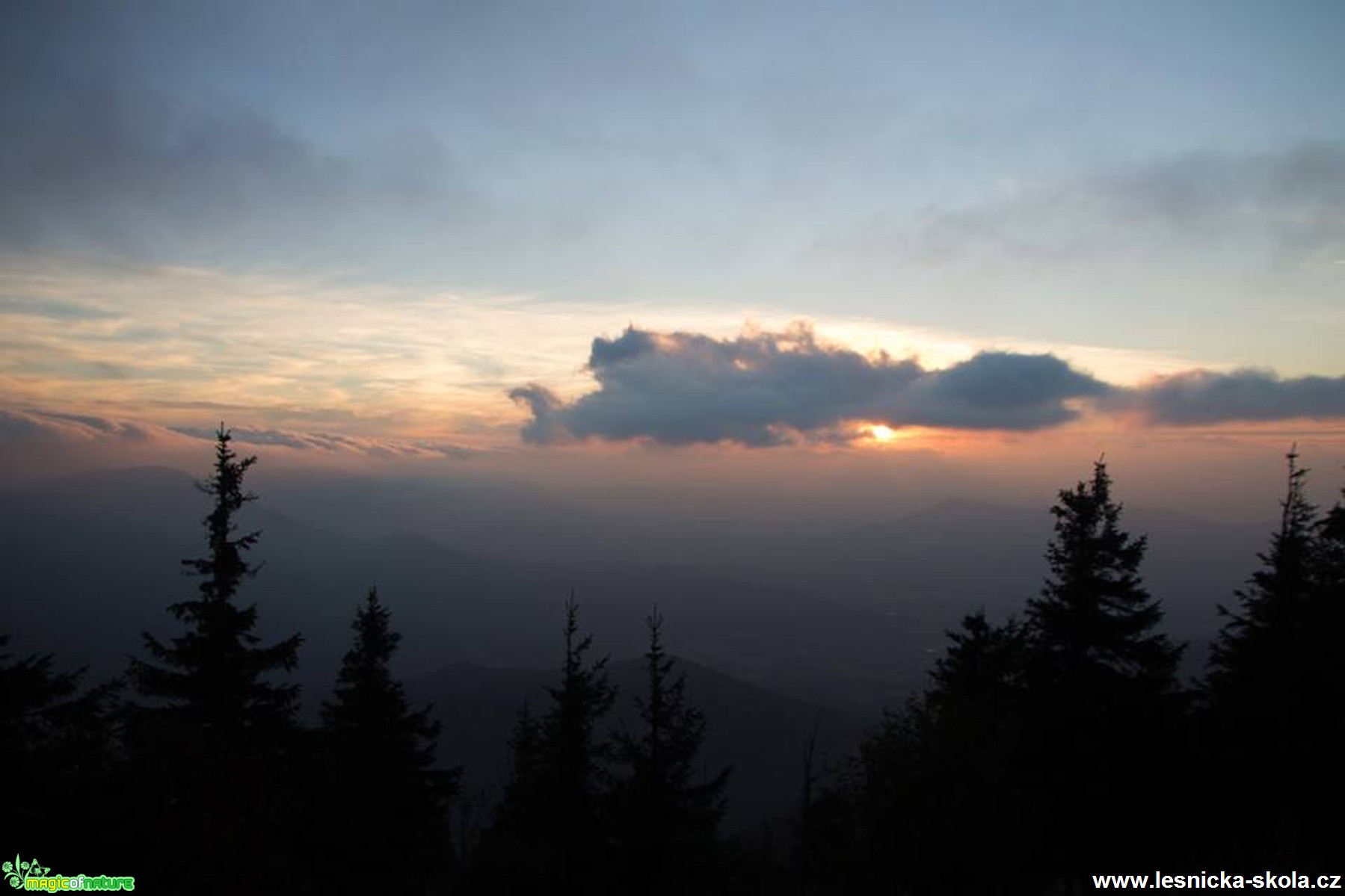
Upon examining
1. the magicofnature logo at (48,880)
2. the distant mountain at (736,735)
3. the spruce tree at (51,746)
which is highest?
the spruce tree at (51,746)

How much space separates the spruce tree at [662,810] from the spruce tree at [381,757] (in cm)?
602

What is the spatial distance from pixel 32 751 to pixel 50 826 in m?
3.17

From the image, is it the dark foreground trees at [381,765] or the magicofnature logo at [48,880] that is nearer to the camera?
the magicofnature logo at [48,880]

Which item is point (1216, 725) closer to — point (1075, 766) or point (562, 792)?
point (1075, 766)

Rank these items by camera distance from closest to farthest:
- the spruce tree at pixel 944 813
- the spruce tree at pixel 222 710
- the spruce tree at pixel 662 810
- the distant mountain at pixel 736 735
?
1. the spruce tree at pixel 222 710
2. the spruce tree at pixel 944 813
3. the spruce tree at pixel 662 810
4. the distant mountain at pixel 736 735

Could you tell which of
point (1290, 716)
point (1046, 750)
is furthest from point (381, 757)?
point (1290, 716)

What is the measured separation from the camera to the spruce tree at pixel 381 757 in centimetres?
2220

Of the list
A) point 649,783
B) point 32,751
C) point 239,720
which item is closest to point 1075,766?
point 649,783

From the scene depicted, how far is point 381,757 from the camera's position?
78.6 ft

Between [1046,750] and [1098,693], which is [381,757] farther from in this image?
[1098,693]

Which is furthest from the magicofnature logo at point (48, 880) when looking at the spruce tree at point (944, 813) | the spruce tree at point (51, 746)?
the spruce tree at point (944, 813)

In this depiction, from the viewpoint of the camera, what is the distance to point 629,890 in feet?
73.5

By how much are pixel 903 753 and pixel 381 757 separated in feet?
52.9

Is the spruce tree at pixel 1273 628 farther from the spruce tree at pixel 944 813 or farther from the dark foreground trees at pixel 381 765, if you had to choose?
the dark foreground trees at pixel 381 765
